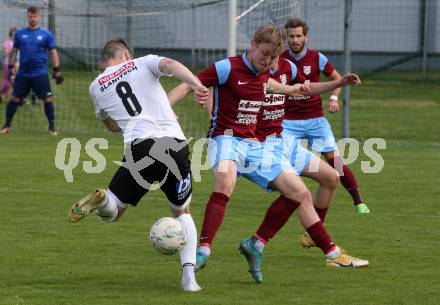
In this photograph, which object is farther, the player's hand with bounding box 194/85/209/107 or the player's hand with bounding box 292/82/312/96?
the player's hand with bounding box 292/82/312/96

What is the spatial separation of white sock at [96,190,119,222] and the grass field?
49 centimetres

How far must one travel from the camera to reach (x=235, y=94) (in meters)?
8.03

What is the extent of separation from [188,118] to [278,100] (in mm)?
12885

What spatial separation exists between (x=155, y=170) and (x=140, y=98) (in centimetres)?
51

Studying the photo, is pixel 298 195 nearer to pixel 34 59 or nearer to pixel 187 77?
pixel 187 77

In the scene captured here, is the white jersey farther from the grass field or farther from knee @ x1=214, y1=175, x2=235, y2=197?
the grass field

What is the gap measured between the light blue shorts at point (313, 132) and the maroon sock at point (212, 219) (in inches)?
132

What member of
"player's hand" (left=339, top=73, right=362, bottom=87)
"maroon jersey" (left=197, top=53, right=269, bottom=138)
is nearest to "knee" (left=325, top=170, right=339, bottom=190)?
"player's hand" (left=339, top=73, right=362, bottom=87)

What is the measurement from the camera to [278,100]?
884 centimetres

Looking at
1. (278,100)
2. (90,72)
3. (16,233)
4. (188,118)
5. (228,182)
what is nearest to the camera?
(228,182)

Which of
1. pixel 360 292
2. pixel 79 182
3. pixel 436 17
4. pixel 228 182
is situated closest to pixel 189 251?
pixel 228 182

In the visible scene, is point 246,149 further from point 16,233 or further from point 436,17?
point 436,17

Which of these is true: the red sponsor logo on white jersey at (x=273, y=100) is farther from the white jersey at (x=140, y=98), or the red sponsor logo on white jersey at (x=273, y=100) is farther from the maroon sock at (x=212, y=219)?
the white jersey at (x=140, y=98)

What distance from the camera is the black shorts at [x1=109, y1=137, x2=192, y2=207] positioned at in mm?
7379
